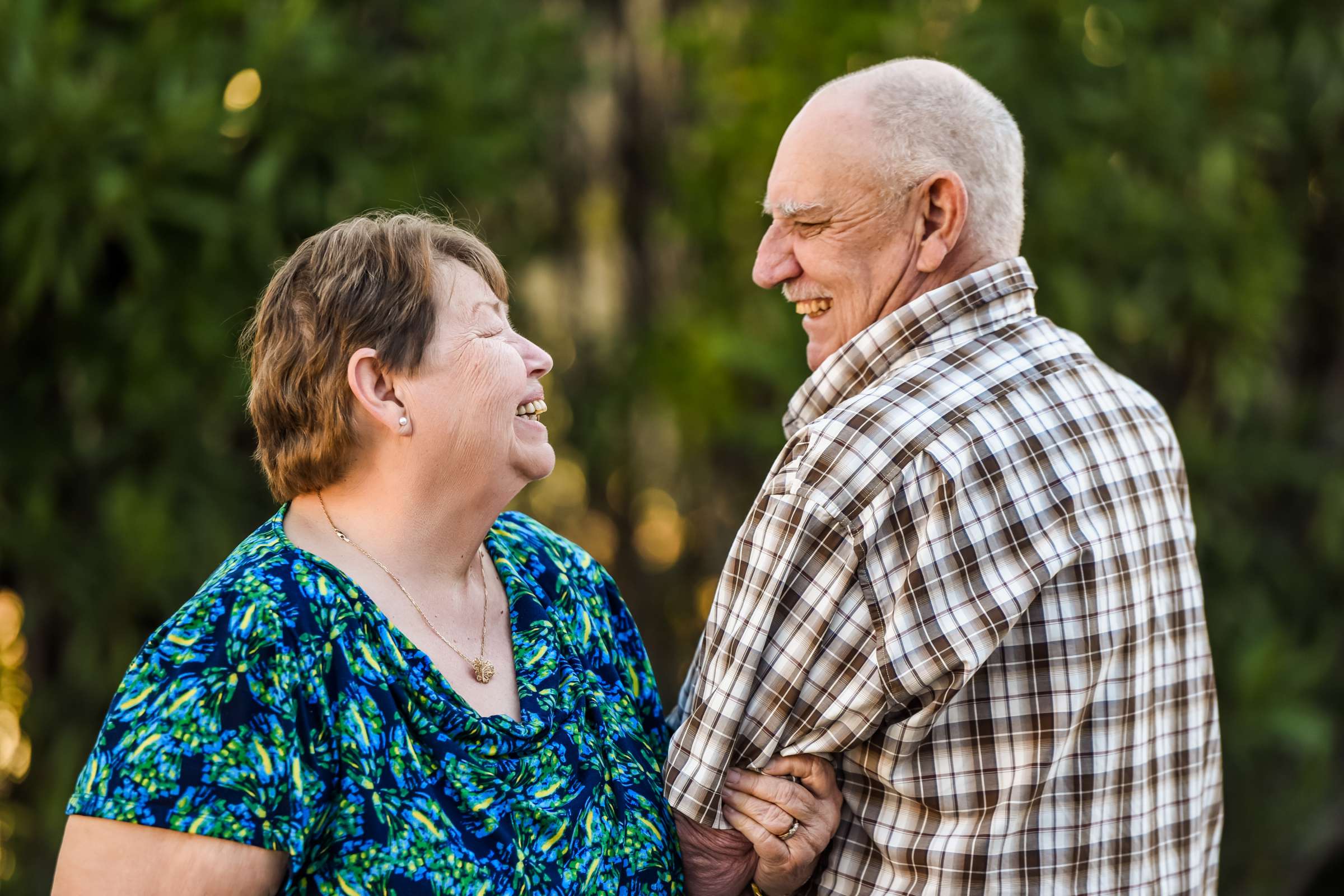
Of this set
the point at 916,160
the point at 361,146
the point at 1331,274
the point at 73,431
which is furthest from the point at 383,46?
the point at 1331,274

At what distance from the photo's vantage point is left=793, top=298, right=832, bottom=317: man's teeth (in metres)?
1.86

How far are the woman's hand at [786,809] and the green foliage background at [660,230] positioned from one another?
2.01 metres

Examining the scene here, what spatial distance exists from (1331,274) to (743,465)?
2.30m

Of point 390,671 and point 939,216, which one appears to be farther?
point 939,216

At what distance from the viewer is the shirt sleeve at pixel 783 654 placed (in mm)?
1584

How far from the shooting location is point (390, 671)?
A: 1.46 meters

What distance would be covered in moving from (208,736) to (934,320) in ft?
3.60

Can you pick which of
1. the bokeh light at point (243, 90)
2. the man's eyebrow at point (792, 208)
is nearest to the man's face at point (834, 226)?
the man's eyebrow at point (792, 208)

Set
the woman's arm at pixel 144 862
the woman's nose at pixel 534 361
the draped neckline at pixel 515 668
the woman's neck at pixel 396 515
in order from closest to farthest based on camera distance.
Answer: the woman's arm at pixel 144 862 < the draped neckline at pixel 515 668 < the woman's neck at pixel 396 515 < the woman's nose at pixel 534 361

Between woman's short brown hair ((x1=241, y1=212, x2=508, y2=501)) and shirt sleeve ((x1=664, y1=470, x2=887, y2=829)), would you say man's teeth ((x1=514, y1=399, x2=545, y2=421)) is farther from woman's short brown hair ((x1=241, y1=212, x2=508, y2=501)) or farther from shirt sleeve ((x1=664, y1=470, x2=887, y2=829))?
shirt sleeve ((x1=664, y1=470, x2=887, y2=829))

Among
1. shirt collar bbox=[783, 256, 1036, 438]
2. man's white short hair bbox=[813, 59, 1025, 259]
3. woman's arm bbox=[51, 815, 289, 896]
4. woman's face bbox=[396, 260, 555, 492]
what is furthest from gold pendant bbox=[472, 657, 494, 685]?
man's white short hair bbox=[813, 59, 1025, 259]

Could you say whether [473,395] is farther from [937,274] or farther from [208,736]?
[937,274]

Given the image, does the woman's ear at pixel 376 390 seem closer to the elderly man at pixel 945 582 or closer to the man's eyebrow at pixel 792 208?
the elderly man at pixel 945 582

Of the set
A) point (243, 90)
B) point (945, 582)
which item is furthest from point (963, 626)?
point (243, 90)
